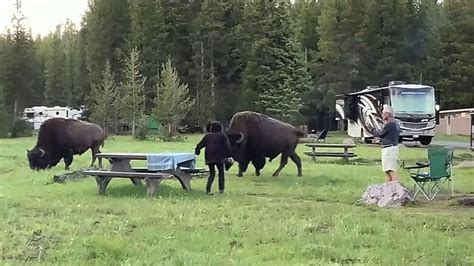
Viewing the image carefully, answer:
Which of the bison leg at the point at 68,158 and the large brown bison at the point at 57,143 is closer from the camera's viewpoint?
the large brown bison at the point at 57,143

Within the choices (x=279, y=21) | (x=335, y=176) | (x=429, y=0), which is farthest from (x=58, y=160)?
(x=429, y=0)

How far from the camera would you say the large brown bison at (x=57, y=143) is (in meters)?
20.1

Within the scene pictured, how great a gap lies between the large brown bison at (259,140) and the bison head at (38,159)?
5908 mm

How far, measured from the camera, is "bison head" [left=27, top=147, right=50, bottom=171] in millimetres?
19953

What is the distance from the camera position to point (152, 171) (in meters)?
13.4

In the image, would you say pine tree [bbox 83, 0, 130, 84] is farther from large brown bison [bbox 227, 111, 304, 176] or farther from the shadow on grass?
the shadow on grass

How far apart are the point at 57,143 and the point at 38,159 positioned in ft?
2.74

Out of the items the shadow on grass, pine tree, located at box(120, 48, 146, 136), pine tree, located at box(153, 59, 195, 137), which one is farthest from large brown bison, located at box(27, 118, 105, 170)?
pine tree, located at box(120, 48, 146, 136)

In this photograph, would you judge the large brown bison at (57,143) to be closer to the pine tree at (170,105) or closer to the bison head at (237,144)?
the bison head at (237,144)

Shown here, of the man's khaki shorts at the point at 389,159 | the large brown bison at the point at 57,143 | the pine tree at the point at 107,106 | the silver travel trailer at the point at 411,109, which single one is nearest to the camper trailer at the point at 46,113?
the pine tree at the point at 107,106

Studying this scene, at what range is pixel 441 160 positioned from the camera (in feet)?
Result: 44.4

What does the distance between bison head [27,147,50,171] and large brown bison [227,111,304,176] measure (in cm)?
591

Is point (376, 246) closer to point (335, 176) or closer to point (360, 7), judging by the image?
point (335, 176)

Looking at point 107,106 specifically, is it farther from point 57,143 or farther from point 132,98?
point 57,143
